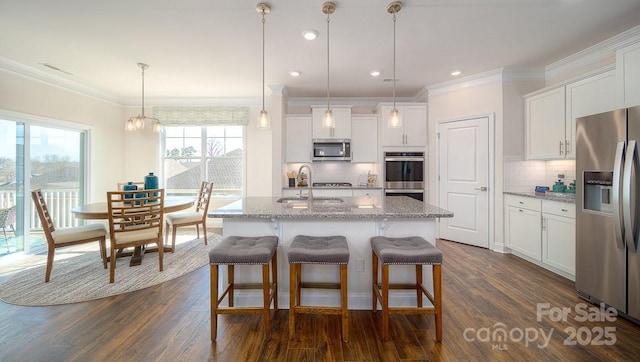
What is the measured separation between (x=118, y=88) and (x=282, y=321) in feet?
16.2

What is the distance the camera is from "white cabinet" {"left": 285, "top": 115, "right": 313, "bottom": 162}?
4.89 metres

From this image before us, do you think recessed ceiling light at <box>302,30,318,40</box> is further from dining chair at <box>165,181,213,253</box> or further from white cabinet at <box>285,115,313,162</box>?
dining chair at <box>165,181,213,253</box>

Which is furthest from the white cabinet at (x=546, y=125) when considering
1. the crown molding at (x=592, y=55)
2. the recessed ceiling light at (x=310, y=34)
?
the recessed ceiling light at (x=310, y=34)

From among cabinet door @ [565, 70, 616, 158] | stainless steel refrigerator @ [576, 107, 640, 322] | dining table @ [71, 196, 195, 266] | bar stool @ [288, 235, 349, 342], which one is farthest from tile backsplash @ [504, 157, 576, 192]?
dining table @ [71, 196, 195, 266]

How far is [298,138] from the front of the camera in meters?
4.91

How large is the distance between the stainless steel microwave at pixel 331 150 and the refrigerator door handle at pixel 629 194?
3.36 metres

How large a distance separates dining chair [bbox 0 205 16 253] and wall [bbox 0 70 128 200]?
3.62 ft

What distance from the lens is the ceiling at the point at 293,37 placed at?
2375mm

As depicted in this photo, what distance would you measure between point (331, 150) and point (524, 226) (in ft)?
9.90

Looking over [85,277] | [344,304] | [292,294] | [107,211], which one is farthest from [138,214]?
[344,304]

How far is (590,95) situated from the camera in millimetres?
2889

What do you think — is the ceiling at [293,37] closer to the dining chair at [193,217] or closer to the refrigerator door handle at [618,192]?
the refrigerator door handle at [618,192]

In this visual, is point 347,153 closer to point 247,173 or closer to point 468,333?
point 247,173

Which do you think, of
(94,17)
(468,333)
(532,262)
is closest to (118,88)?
(94,17)
